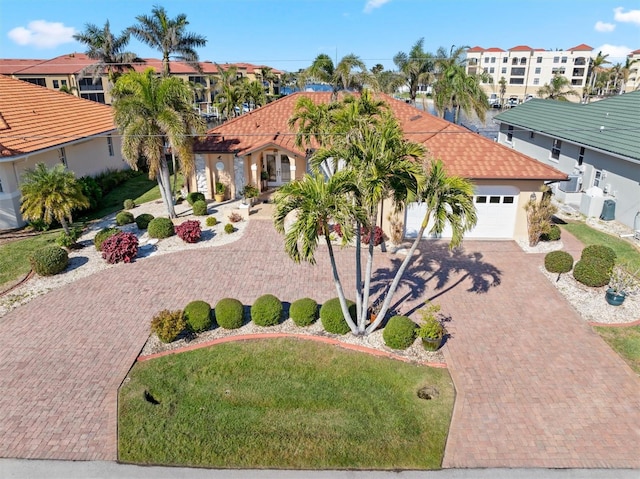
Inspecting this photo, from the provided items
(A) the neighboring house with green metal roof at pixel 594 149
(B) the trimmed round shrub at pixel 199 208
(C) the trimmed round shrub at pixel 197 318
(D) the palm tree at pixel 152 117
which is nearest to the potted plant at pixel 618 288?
(A) the neighboring house with green metal roof at pixel 594 149

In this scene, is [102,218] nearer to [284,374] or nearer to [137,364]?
[137,364]

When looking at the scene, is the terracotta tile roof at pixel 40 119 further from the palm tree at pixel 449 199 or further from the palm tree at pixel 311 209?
the palm tree at pixel 449 199

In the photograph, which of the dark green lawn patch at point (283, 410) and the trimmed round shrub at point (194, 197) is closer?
the dark green lawn patch at point (283, 410)

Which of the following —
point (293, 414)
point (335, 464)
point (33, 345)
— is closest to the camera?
point (335, 464)

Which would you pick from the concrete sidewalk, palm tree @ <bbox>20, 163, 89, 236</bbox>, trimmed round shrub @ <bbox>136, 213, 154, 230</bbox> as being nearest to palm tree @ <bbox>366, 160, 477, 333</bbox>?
the concrete sidewalk

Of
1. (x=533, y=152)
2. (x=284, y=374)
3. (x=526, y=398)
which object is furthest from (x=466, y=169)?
(x=533, y=152)

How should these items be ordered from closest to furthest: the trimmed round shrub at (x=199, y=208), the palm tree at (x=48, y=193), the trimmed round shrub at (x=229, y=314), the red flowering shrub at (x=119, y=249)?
the trimmed round shrub at (x=229, y=314) → the palm tree at (x=48, y=193) → the red flowering shrub at (x=119, y=249) → the trimmed round shrub at (x=199, y=208)
